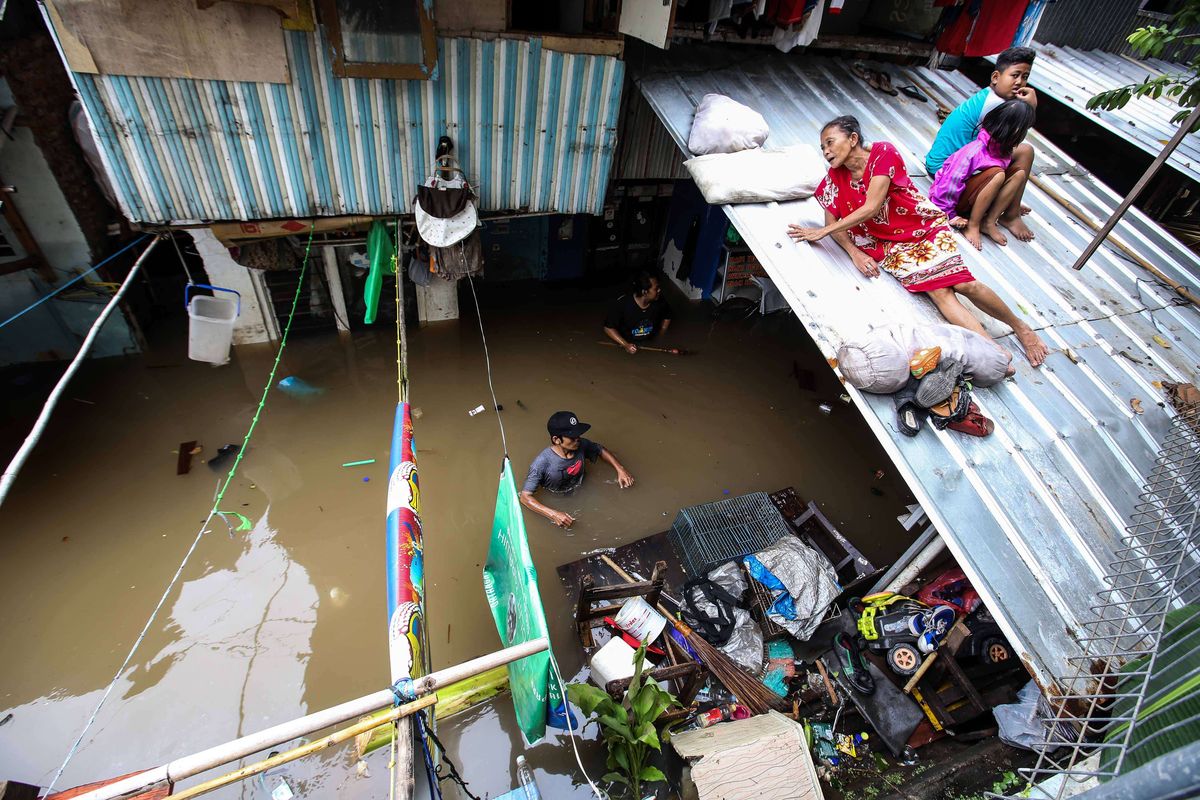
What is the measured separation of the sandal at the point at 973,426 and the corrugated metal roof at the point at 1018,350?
0.06 metres

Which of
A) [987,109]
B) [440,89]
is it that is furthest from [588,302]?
[987,109]

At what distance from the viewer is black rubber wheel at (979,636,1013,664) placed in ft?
15.2

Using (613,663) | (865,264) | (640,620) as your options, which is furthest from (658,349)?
(613,663)

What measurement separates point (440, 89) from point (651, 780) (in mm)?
6254

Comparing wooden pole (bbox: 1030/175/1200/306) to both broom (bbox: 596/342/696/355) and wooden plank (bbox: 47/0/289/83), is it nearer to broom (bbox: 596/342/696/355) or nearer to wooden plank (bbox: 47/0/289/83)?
broom (bbox: 596/342/696/355)

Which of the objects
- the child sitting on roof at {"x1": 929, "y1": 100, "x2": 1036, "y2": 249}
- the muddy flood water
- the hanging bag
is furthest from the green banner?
the child sitting on roof at {"x1": 929, "y1": 100, "x2": 1036, "y2": 249}

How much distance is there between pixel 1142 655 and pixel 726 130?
185 inches

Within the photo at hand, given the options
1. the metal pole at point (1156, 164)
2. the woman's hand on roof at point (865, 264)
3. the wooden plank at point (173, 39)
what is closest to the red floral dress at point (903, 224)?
the woman's hand on roof at point (865, 264)

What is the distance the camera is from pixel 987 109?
4883 mm

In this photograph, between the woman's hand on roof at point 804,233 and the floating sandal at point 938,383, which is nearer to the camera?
the floating sandal at point 938,383

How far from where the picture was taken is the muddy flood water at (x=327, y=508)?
462 cm

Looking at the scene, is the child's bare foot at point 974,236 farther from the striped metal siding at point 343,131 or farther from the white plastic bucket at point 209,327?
the white plastic bucket at point 209,327

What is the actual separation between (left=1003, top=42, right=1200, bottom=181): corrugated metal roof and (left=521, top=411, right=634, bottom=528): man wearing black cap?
7674 mm

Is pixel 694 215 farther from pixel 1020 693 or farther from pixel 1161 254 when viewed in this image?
pixel 1020 693
